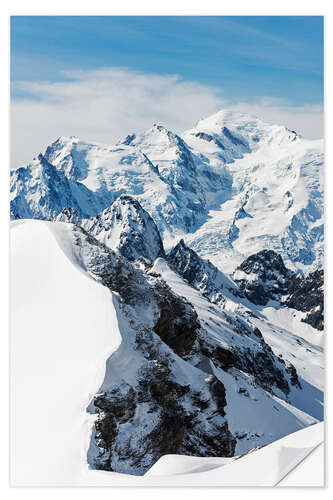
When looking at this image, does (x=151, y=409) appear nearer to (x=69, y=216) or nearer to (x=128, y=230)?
(x=69, y=216)

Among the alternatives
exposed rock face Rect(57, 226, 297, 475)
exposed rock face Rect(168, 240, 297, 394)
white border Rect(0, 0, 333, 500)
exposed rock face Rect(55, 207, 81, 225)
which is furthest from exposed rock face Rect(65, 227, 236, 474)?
exposed rock face Rect(55, 207, 81, 225)

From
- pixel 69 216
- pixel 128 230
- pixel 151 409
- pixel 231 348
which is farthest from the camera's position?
pixel 128 230

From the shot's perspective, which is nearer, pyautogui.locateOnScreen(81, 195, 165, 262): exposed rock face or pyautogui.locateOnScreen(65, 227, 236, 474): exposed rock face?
pyautogui.locateOnScreen(65, 227, 236, 474): exposed rock face

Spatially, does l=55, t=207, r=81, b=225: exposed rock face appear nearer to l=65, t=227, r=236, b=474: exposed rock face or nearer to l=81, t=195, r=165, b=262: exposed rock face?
l=81, t=195, r=165, b=262: exposed rock face
